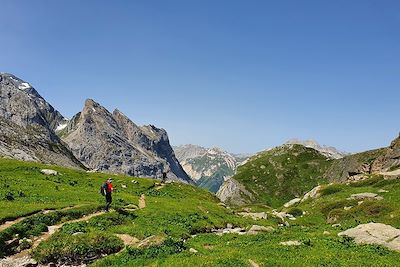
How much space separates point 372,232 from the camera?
3111 cm

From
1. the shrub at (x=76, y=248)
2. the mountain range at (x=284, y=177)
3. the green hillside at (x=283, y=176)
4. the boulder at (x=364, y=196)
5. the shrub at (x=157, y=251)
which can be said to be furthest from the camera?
the green hillside at (x=283, y=176)

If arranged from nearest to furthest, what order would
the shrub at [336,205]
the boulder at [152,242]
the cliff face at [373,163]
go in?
1. the boulder at [152,242]
2. the shrub at [336,205]
3. the cliff face at [373,163]

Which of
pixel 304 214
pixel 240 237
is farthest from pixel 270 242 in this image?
pixel 304 214

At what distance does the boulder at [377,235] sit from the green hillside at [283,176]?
12784 cm

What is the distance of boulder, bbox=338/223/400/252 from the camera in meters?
28.7

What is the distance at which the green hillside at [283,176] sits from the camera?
16588cm

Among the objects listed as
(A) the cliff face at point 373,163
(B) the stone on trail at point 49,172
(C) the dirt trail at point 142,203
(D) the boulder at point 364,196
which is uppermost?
(A) the cliff face at point 373,163

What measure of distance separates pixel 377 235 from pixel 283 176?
495 ft

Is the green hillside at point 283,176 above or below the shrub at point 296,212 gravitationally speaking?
above

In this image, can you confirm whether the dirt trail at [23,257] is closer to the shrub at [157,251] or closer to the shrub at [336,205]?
the shrub at [157,251]

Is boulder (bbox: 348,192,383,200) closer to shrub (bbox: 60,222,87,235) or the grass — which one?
the grass

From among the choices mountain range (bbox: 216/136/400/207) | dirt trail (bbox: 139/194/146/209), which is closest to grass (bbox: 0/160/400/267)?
dirt trail (bbox: 139/194/146/209)

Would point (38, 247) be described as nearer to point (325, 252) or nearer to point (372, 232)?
point (325, 252)

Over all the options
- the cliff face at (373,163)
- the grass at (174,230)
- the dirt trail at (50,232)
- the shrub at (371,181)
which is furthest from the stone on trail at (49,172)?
the cliff face at (373,163)
